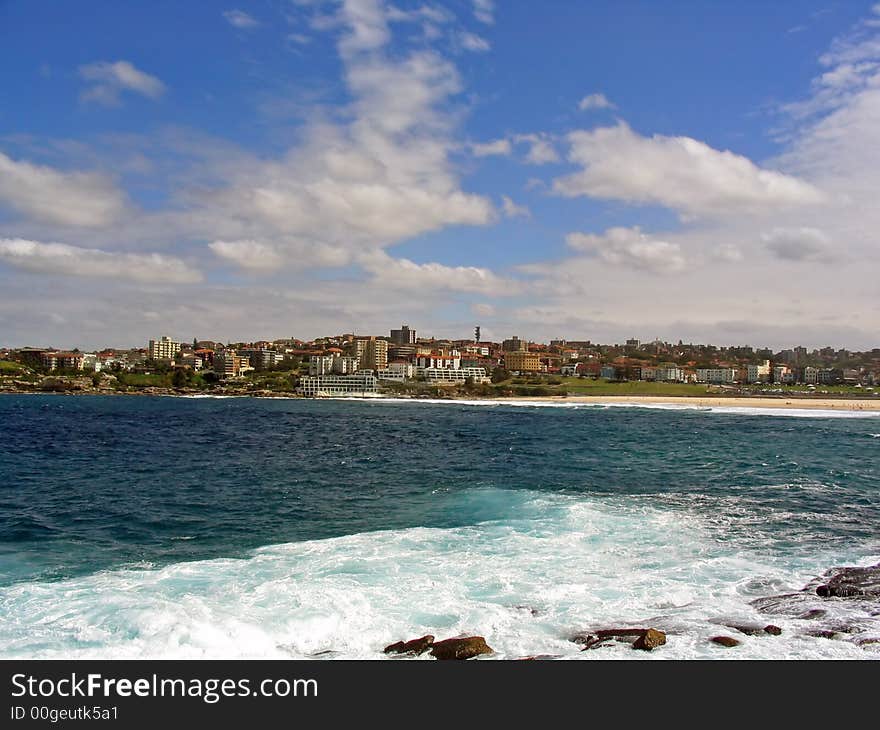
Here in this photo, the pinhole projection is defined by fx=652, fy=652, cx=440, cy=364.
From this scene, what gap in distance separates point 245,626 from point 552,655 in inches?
179

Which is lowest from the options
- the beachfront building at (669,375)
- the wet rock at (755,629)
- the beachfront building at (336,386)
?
the beachfront building at (336,386)

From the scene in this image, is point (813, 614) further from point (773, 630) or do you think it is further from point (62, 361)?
point (62, 361)

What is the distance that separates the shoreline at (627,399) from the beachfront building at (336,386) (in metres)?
2.93

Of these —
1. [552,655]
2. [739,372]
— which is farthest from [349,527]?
[739,372]

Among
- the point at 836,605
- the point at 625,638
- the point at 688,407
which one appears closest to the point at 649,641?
the point at 625,638

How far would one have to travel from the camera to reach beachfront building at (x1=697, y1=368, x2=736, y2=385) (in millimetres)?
174312

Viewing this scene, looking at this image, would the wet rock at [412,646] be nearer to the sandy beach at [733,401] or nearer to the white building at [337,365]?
the sandy beach at [733,401]

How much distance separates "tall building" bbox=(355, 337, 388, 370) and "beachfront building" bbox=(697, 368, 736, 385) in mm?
87669

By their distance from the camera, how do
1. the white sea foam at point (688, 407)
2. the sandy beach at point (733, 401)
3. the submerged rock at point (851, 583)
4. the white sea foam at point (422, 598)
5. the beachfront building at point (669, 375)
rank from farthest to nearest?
1. the beachfront building at point (669, 375)
2. the sandy beach at point (733, 401)
3. the white sea foam at point (688, 407)
4. the submerged rock at point (851, 583)
5. the white sea foam at point (422, 598)

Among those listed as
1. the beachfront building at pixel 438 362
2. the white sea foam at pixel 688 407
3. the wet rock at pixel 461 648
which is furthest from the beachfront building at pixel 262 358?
the wet rock at pixel 461 648

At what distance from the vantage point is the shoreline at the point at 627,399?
9794cm

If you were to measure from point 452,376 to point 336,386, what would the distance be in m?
33.1

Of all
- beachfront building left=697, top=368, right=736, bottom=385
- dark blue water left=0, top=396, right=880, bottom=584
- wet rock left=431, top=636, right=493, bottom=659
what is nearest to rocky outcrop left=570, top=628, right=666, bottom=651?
wet rock left=431, top=636, right=493, bottom=659
